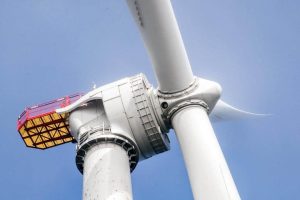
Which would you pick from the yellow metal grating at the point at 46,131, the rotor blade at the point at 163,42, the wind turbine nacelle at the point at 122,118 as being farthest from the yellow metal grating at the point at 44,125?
the rotor blade at the point at 163,42

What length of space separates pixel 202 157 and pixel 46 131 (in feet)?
35.1

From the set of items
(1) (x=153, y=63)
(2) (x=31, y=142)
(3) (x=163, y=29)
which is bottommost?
(2) (x=31, y=142)

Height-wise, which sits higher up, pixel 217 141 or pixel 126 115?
pixel 126 115

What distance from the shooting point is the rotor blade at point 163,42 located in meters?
15.5

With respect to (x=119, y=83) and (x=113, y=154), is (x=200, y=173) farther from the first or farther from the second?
(x=119, y=83)

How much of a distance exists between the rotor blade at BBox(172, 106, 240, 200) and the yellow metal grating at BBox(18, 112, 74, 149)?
7.31 metres

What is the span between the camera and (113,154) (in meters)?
16.9

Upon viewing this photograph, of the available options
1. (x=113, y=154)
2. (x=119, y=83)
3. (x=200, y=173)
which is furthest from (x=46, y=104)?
(x=200, y=173)

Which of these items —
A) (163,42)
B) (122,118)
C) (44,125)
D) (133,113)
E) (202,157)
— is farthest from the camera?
(44,125)

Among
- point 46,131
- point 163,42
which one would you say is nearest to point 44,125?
point 46,131

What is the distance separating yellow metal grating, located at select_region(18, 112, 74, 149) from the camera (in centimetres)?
2259

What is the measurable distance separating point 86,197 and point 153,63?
19.5 feet

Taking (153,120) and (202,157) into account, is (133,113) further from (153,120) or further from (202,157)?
(202,157)

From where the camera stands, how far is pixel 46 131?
23328 mm
